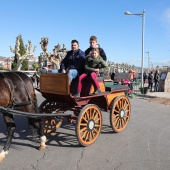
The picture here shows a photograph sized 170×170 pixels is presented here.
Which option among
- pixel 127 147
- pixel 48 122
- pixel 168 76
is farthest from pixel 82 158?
pixel 168 76

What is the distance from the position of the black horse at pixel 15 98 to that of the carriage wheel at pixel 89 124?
848 millimetres

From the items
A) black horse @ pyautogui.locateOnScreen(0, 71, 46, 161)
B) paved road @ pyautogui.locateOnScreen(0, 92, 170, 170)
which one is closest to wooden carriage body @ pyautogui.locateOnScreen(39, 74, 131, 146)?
paved road @ pyautogui.locateOnScreen(0, 92, 170, 170)

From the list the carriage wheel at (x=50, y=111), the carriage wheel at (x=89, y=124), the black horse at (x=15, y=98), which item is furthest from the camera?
the carriage wheel at (x=50, y=111)

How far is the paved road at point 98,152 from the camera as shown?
12.7 ft

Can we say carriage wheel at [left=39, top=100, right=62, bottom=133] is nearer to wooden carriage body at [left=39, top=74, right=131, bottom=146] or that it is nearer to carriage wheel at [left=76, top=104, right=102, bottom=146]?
wooden carriage body at [left=39, top=74, right=131, bottom=146]

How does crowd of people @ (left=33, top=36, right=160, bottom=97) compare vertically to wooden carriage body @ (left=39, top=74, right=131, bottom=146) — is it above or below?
above

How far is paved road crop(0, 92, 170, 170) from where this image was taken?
3.88m

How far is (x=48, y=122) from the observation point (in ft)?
18.1

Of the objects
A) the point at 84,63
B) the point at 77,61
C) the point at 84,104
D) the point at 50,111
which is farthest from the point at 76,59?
the point at 50,111

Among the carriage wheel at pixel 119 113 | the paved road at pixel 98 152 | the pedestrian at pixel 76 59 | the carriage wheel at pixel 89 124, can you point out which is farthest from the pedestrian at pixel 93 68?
the paved road at pixel 98 152

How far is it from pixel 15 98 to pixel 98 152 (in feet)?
6.38

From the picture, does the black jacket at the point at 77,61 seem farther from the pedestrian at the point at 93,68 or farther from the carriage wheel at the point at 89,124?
the carriage wheel at the point at 89,124

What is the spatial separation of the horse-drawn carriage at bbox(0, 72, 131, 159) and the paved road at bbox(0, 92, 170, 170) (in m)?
0.25

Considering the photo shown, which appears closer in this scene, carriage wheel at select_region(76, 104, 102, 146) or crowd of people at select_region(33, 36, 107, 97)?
carriage wheel at select_region(76, 104, 102, 146)
